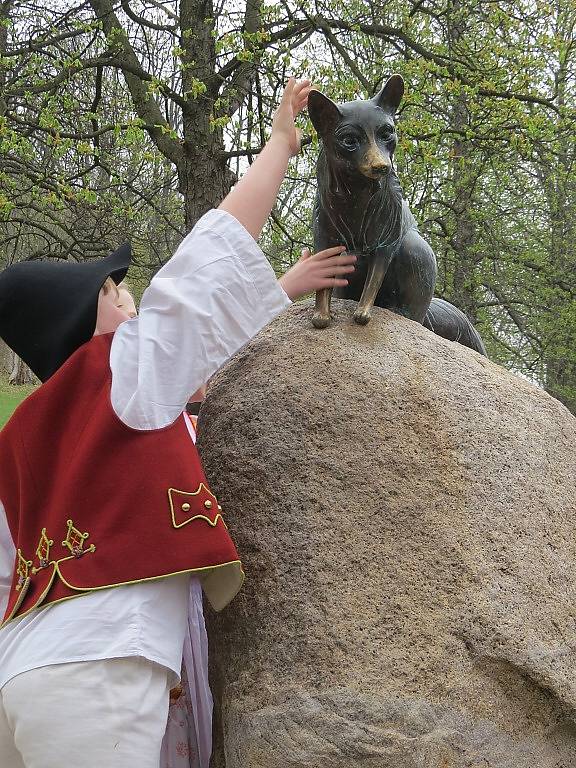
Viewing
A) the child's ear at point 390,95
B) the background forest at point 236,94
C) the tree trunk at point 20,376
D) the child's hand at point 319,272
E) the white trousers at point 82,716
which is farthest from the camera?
the tree trunk at point 20,376

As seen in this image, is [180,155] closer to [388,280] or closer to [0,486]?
[388,280]

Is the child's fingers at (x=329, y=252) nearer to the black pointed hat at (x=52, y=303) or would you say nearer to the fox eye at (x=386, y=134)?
the fox eye at (x=386, y=134)

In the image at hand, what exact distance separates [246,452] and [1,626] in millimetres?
781

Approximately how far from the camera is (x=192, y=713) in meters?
2.29

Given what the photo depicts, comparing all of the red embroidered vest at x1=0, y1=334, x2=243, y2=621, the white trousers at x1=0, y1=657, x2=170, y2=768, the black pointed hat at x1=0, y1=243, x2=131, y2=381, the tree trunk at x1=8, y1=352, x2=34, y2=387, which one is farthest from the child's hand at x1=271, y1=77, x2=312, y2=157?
A: the tree trunk at x1=8, y1=352, x2=34, y2=387

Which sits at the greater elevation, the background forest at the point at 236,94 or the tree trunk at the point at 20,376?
the background forest at the point at 236,94

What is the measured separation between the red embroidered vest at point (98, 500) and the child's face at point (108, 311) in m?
0.10

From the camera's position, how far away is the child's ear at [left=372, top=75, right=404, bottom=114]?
2.21m

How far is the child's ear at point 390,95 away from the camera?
7.23 feet

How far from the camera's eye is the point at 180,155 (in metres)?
6.76

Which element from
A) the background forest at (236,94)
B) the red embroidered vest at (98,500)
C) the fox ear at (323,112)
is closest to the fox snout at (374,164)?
the fox ear at (323,112)

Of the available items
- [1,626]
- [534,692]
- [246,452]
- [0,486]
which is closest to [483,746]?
[534,692]

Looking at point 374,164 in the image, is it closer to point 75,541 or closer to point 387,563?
point 387,563

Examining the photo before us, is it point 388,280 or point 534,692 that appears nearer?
point 534,692
